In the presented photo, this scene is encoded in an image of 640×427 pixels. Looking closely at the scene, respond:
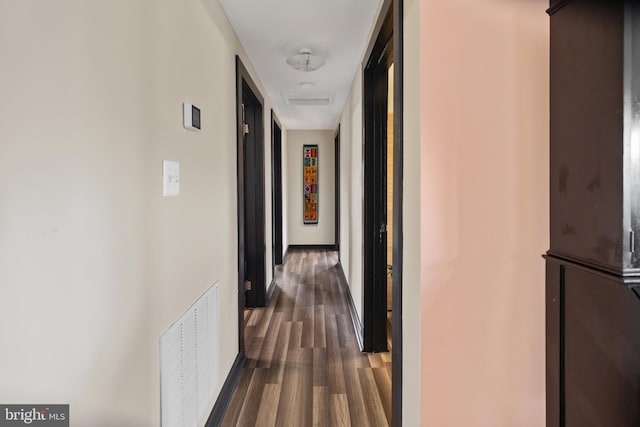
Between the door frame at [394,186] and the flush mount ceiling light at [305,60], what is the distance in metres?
0.41

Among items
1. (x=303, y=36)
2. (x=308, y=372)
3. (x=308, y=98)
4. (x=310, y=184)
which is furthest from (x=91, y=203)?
(x=310, y=184)

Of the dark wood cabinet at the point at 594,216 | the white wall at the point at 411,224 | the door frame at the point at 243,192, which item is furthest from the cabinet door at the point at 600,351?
the door frame at the point at 243,192

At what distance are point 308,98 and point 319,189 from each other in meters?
3.05

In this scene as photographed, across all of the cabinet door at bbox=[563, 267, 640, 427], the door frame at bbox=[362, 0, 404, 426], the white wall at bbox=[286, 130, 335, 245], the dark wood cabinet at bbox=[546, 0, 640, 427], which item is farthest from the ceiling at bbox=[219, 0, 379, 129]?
the white wall at bbox=[286, 130, 335, 245]

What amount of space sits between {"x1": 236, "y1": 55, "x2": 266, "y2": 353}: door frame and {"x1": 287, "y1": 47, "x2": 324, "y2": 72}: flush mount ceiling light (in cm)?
38

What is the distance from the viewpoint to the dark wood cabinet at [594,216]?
0.92m

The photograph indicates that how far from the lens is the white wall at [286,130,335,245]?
23.0 ft

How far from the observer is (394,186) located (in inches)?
59.5

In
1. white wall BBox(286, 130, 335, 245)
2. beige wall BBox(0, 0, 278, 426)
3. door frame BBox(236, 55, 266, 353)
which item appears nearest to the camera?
beige wall BBox(0, 0, 278, 426)

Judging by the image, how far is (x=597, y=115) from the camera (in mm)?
989

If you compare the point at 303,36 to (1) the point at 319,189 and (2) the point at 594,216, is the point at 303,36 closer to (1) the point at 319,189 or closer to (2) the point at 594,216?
(2) the point at 594,216

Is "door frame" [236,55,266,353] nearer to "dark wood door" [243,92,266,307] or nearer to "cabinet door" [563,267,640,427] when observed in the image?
"dark wood door" [243,92,266,307]

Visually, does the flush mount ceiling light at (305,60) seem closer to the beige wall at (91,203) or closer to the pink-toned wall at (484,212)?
the beige wall at (91,203)

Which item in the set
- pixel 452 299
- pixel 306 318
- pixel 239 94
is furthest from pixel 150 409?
pixel 306 318
